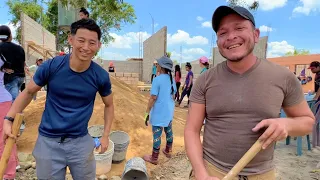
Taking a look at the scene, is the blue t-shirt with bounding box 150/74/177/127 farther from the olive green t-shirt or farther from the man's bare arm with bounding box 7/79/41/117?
the olive green t-shirt

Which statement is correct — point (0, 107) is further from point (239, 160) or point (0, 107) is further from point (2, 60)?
point (239, 160)

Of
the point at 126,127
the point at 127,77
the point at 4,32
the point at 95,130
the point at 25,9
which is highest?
the point at 25,9

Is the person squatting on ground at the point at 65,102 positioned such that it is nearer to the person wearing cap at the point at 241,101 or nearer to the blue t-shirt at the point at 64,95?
the blue t-shirt at the point at 64,95

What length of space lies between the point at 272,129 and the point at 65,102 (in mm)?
1469

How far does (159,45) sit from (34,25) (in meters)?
6.16

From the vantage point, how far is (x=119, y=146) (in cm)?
411

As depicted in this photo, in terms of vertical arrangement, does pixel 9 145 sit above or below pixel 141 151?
above

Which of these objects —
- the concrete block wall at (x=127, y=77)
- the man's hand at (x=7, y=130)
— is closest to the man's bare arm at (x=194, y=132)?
the man's hand at (x=7, y=130)

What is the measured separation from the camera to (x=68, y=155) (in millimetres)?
2025

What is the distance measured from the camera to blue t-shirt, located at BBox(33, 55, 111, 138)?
1968mm

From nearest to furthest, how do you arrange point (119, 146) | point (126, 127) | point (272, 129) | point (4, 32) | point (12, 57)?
point (272, 129), point (12, 57), point (4, 32), point (119, 146), point (126, 127)

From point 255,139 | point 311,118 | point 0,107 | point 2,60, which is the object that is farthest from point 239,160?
point 2,60

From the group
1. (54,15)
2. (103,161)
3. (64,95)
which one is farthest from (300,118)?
(54,15)

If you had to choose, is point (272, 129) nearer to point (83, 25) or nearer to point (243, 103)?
point (243, 103)
